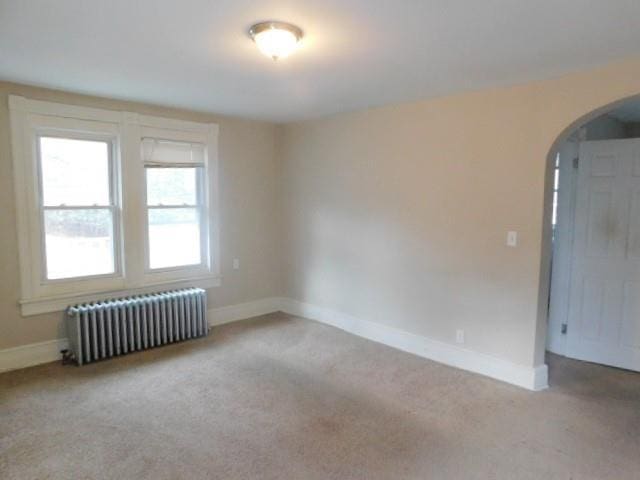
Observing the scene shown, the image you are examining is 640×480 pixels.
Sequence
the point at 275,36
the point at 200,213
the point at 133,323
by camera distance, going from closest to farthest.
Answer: the point at 275,36
the point at 133,323
the point at 200,213

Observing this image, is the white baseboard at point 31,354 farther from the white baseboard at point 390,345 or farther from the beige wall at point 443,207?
the beige wall at point 443,207

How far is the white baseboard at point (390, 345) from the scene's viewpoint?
3.41 meters

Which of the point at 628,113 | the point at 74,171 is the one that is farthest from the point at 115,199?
the point at 628,113

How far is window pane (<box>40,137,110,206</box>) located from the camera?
12.4 feet

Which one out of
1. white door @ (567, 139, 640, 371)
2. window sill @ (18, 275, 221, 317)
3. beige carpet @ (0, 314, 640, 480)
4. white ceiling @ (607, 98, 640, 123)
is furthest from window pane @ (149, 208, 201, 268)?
white ceiling @ (607, 98, 640, 123)

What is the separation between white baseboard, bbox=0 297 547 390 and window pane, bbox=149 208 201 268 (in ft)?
2.34

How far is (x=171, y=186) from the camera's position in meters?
4.56

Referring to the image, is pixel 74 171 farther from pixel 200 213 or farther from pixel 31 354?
pixel 31 354

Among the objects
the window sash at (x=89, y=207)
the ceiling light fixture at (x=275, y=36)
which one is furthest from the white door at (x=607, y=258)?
the window sash at (x=89, y=207)

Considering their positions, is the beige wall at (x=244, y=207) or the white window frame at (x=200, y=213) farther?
the beige wall at (x=244, y=207)

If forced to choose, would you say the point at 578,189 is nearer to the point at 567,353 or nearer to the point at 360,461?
the point at 567,353

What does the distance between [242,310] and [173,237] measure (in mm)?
1228

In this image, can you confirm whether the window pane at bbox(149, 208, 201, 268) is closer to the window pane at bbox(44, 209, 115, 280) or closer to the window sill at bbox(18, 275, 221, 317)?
the window sill at bbox(18, 275, 221, 317)

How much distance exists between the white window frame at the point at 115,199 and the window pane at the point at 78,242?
7 cm
